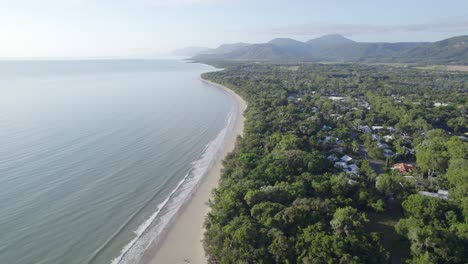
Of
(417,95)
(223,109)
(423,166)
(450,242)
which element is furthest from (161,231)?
(417,95)

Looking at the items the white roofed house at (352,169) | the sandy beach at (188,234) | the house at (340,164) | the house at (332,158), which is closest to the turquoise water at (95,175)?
the sandy beach at (188,234)

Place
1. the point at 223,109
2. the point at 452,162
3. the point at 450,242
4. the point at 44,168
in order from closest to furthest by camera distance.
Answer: the point at 450,242 < the point at 452,162 < the point at 44,168 < the point at 223,109

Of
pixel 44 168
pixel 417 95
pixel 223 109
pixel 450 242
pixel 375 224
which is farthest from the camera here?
pixel 417 95

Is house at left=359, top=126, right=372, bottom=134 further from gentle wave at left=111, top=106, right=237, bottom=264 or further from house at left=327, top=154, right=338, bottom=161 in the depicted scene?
gentle wave at left=111, top=106, right=237, bottom=264

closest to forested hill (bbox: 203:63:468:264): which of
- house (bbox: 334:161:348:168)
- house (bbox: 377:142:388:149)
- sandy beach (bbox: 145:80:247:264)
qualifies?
house (bbox: 334:161:348:168)

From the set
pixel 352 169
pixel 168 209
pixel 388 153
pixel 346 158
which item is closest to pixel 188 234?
pixel 168 209

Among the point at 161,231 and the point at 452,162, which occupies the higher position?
the point at 452,162

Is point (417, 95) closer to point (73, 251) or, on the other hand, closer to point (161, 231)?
point (161, 231)

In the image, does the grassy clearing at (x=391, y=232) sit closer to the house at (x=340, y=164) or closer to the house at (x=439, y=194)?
the house at (x=439, y=194)
